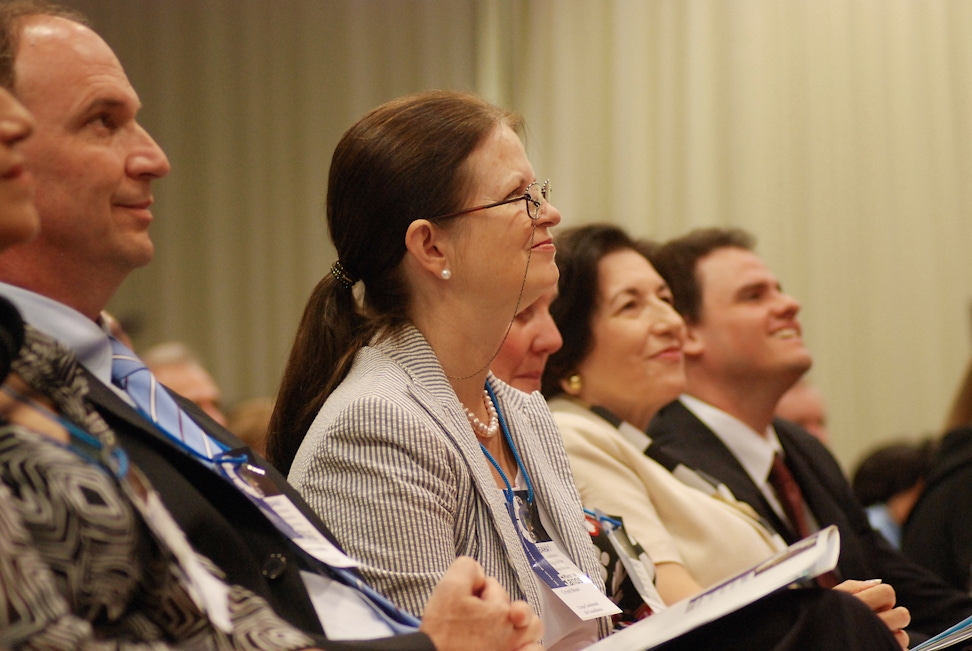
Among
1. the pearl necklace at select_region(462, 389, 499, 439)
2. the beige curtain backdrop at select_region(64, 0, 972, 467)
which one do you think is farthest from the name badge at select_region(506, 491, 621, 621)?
the beige curtain backdrop at select_region(64, 0, 972, 467)

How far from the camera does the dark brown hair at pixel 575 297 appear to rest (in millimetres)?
2750

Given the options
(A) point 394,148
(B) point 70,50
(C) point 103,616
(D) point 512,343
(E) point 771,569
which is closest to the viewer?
(C) point 103,616

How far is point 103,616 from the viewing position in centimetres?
100

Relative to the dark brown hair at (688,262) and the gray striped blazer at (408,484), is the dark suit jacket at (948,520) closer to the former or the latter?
the dark brown hair at (688,262)

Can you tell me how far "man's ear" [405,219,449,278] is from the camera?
184 cm

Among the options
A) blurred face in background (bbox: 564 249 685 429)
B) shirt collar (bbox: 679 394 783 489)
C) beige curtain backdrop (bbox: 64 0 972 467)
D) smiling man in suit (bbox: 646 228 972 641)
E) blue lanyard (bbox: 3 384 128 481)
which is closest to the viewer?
blue lanyard (bbox: 3 384 128 481)

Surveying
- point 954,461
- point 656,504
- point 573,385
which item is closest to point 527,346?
point 573,385

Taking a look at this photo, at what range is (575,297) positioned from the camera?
2.78 metres

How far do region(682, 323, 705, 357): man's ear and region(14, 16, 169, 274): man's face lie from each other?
Answer: 6.60 feet

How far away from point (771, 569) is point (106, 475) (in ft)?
Answer: 2.33

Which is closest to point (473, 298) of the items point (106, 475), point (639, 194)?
point (106, 475)

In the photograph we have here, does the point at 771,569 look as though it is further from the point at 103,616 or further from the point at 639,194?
the point at 639,194

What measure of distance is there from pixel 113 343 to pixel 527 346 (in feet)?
4.18

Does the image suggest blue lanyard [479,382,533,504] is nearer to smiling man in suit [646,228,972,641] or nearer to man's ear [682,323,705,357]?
smiling man in suit [646,228,972,641]
